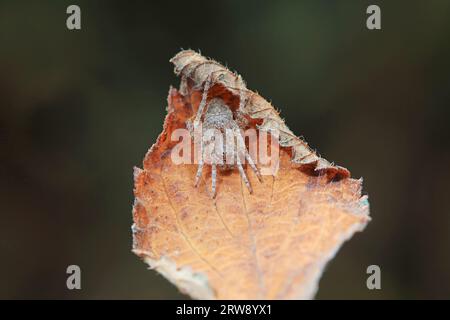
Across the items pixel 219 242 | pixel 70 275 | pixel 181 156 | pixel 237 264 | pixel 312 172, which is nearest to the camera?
pixel 237 264

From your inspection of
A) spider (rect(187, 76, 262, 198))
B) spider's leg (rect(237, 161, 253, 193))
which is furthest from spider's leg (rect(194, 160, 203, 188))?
spider's leg (rect(237, 161, 253, 193))

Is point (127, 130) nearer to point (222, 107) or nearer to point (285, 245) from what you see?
point (222, 107)

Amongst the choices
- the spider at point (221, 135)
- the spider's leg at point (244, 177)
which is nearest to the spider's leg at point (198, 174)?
the spider at point (221, 135)

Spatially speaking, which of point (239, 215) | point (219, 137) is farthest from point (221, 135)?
point (239, 215)

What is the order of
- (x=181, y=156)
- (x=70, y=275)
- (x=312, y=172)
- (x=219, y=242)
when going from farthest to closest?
(x=70, y=275), (x=181, y=156), (x=312, y=172), (x=219, y=242)

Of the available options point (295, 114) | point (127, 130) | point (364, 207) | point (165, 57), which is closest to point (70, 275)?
point (127, 130)

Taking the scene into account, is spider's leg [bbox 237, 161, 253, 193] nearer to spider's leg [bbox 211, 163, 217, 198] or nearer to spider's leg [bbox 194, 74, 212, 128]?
spider's leg [bbox 211, 163, 217, 198]

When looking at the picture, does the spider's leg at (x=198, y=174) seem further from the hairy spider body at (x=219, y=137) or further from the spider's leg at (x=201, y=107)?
the spider's leg at (x=201, y=107)

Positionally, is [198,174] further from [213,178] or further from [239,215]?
[239,215]

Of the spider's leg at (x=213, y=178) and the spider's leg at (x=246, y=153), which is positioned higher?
the spider's leg at (x=246, y=153)
